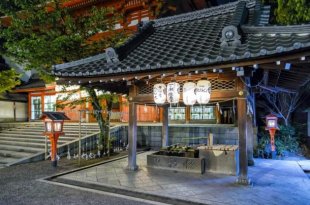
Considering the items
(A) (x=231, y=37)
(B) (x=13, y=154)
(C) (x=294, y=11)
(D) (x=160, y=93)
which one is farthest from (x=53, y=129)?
(C) (x=294, y=11)

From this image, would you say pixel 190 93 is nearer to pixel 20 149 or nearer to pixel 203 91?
pixel 203 91

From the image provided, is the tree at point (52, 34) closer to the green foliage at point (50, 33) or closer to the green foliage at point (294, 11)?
the green foliage at point (50, 33)

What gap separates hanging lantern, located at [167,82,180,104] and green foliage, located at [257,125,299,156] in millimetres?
6454

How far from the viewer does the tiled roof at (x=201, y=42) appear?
19.4 ft

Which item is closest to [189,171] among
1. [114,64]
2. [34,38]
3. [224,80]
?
[224,80]

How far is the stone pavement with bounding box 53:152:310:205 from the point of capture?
5.85 meters

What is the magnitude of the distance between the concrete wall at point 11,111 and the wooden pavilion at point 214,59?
1898cm

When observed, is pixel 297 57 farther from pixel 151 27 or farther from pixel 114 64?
pixel 151 27

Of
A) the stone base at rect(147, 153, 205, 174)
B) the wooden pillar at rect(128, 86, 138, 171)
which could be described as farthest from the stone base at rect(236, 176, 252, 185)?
the wooden pillar at rect(128, 86, 138, 171)

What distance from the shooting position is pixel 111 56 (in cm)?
814

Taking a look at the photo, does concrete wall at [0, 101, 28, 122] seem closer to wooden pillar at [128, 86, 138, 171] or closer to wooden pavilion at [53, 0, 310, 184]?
wooden pavilion at [53, 0, 310, 184]

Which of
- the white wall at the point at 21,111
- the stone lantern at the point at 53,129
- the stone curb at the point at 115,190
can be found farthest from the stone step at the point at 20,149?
the white wall at the point at 21,111

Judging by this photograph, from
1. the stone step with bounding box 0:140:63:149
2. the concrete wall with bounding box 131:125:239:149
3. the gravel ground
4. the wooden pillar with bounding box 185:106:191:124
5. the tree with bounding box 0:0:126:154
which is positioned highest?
the tree with bounding box 0:0:126:154

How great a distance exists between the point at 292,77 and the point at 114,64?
→ 6452mm
